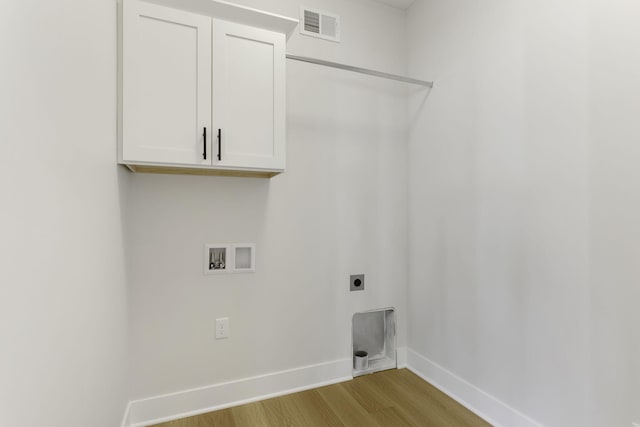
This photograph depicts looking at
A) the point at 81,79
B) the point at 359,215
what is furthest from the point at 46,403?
the point at 359,215

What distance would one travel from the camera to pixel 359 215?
2.43 metres

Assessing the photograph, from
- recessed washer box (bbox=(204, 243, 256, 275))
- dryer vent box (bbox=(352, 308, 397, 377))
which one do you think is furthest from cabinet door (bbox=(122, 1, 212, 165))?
dryer vent box (bbox=(352, 308, 397, 377))

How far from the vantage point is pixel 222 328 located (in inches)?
79.4

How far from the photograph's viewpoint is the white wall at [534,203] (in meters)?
1.34

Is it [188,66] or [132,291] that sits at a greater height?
[188,66]

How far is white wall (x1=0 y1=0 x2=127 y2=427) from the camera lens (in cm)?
65

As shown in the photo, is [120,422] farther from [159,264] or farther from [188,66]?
[188,66]

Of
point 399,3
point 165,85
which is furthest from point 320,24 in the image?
point 165,85

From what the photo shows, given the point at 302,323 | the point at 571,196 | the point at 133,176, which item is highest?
the point at 133,176

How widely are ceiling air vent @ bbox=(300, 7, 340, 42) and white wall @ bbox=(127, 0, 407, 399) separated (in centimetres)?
5

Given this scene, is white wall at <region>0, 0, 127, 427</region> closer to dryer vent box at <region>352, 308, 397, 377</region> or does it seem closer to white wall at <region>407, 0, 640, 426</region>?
dryer vent box at <region>352, 308, 397, 377</region>

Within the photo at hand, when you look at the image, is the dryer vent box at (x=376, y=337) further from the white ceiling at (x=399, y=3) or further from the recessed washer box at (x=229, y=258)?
the white ceiling at (x=399, y=3)

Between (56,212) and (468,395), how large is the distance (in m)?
2.33

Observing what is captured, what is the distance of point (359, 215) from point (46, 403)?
6.43 feet
